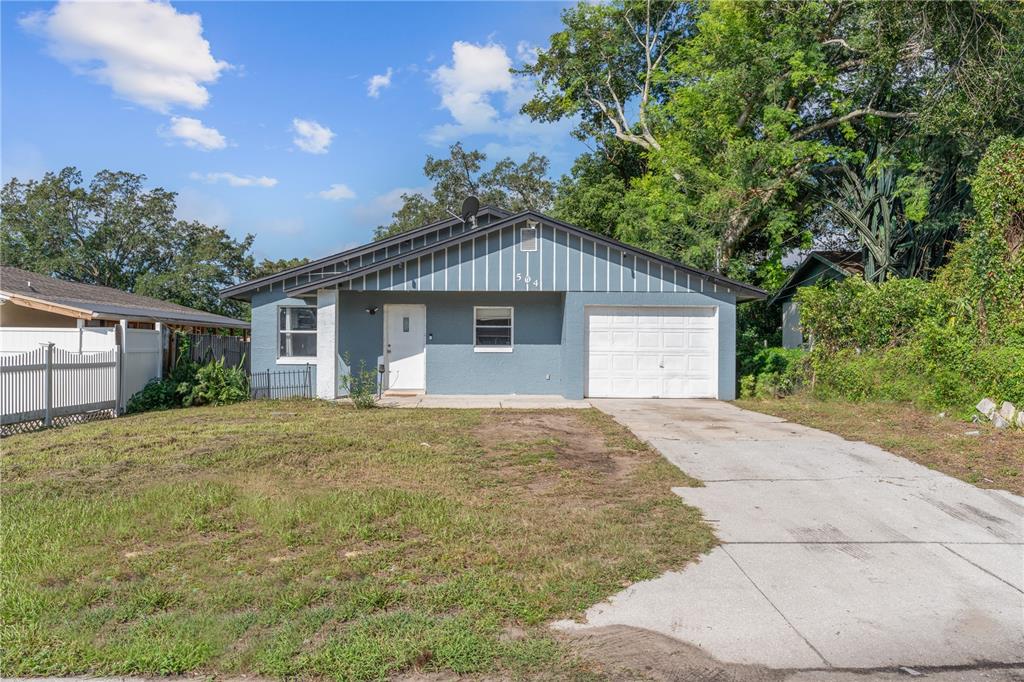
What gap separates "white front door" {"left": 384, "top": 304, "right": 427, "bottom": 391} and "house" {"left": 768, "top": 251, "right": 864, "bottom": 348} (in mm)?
12352

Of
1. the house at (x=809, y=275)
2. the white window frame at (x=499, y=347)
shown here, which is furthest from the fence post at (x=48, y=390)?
the house at (x=809, y=275)

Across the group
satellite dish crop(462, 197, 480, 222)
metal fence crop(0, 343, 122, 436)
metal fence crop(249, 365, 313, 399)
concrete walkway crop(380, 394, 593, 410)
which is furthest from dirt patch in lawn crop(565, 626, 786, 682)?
satellite dish crop(462, 197, 480, 222)

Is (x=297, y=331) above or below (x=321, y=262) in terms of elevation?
below

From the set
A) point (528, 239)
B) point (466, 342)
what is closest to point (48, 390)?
point (466, 342)

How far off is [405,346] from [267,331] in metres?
3.45

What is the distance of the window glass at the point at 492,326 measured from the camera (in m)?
15.4

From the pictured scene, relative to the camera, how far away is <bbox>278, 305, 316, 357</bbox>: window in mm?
15148

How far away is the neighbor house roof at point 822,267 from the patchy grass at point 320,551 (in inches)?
631

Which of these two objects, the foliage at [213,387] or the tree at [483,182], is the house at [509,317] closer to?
the foliage at [213,387]

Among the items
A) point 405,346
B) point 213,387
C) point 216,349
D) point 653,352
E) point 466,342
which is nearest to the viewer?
point 213,387

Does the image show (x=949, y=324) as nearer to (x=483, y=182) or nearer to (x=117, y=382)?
(x=117, y=382)

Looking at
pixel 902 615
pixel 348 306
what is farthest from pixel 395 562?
pixel 348 306

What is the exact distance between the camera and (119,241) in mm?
38719

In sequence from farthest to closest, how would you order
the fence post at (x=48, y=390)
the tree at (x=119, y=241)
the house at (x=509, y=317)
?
the tree at (x=119, y=241) < the house at (x=509, y=317) < the fence post at (x=48, y=390)
